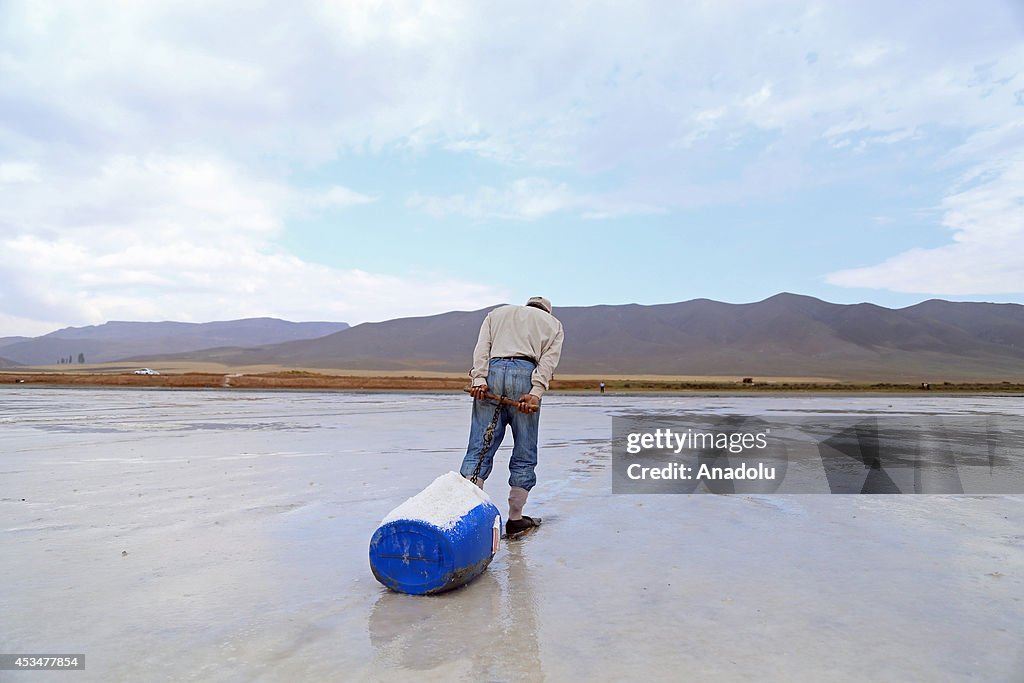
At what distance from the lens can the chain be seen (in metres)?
4.87

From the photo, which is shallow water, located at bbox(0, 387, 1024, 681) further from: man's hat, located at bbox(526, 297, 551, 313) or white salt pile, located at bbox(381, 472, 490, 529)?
man's hat, located at bbox(526, 297, 551, 313)

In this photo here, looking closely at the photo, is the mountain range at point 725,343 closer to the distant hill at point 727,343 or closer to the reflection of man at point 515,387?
the distant hill at point 727,343

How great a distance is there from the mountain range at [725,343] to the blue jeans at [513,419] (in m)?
99.0

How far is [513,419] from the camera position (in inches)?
201

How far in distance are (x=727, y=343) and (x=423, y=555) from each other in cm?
15806

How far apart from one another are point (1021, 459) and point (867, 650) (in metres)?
8.71

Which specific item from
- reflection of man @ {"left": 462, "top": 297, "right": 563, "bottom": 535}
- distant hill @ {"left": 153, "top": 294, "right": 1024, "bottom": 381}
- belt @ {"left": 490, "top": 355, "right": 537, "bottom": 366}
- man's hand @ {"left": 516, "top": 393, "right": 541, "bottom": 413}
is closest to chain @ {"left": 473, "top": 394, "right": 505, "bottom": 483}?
reflection of man @ {"left": 462, "top": 297, "right": 563, "bottom": 535}

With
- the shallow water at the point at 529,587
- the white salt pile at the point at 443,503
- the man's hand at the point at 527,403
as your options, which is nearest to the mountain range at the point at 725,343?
the shallow water at the point at 529,587

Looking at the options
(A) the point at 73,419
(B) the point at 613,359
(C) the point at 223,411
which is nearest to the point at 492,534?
(A) the point at 73,419

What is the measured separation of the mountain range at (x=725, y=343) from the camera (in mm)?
114375

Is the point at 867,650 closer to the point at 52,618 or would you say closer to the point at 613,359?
the point at 52,618

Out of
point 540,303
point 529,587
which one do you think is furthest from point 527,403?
point 529,587

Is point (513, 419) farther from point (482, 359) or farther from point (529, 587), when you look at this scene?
point (529, 587)

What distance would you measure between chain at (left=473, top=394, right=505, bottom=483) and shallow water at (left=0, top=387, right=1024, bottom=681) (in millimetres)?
Answer: 541
